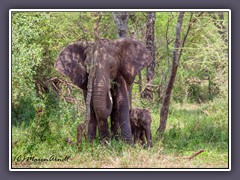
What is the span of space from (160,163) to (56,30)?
14.5 feet

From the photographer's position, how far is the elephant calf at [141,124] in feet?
40.8

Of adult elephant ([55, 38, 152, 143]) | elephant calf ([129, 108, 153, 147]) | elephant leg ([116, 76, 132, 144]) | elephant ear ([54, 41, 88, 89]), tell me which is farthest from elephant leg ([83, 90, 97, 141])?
elephant calf ([129, 108, 153, 147])

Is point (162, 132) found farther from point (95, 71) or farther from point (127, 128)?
point (95, 71)

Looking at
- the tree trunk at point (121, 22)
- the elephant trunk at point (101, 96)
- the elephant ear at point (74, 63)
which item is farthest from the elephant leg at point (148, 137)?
the tree trunk at point (121, 22)

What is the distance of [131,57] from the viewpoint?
1273 cm

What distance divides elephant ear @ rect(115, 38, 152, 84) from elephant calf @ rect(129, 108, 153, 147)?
1.81 feet

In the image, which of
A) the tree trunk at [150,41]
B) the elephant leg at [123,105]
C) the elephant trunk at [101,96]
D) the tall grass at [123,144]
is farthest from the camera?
the tree trunk at [150,41]

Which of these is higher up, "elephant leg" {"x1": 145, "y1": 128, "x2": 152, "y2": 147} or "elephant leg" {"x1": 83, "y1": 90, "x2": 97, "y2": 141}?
"elephant leg" {"x1": 83, "y1": 90, "x2": 97, "y2": 141}

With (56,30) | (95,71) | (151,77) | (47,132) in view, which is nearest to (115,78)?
(95,71)

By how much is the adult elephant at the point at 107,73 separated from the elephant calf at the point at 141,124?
21cm

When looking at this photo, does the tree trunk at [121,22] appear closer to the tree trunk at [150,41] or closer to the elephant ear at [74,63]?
the elephant ear at [74,63]

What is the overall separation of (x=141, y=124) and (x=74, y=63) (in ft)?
4.95

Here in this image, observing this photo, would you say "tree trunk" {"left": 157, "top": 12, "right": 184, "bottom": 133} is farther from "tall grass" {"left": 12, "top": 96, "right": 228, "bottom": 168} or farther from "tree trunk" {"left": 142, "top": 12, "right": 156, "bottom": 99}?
"tree trunk" {"left": 142, "top": 12, "right": 156, "bottom": 99}

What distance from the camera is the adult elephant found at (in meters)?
11.9
